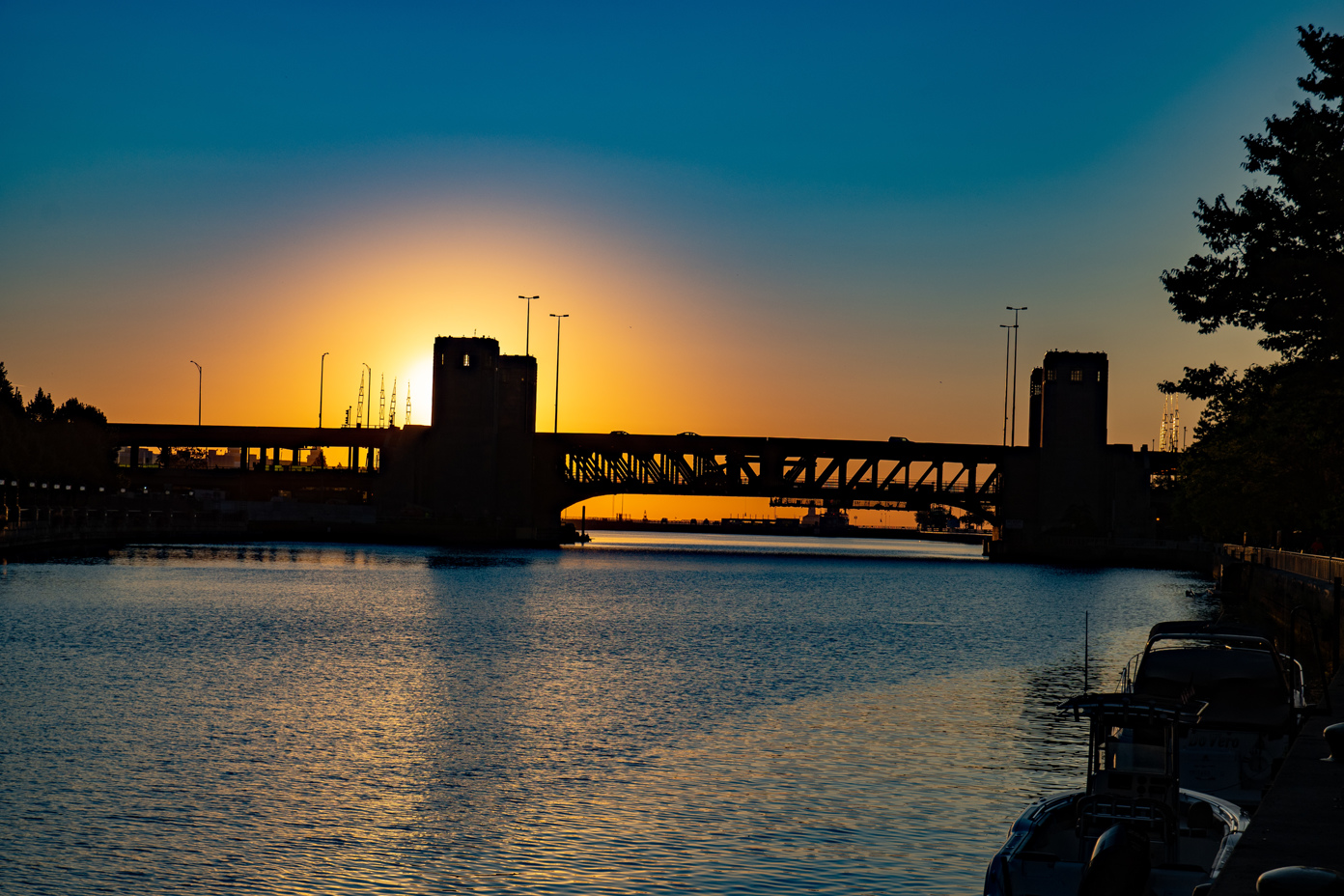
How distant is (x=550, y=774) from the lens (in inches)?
1054

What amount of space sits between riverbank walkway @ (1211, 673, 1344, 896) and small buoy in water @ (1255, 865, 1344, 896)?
182cm

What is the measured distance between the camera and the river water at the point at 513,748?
19844mm

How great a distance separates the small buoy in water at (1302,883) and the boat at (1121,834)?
16.0 ft

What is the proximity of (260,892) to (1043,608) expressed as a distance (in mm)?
75791

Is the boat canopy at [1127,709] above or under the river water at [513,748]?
above

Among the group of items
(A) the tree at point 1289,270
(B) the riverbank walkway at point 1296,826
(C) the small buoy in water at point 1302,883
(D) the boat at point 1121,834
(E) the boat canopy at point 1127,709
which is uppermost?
(A) the tree at point 1289,270

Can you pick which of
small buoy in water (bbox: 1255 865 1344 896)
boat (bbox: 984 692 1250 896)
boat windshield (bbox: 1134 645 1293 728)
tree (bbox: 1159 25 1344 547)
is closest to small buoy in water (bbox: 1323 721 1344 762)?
boat (bbox: 984 692 1250 896)

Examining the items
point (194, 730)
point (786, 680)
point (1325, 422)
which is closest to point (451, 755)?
point (194, 730)

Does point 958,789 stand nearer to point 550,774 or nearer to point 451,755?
point 550,774

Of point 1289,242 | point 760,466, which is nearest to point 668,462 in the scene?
point 760,466

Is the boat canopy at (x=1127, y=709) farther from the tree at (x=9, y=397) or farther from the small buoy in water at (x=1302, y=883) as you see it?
the tree at (x=9, y=397)

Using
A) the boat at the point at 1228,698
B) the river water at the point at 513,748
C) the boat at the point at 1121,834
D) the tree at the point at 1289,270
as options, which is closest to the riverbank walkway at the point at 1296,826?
the boat at the point at 1121,834

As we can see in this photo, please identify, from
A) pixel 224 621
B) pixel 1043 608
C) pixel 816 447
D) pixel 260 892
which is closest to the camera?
Answer: pixel 260 892

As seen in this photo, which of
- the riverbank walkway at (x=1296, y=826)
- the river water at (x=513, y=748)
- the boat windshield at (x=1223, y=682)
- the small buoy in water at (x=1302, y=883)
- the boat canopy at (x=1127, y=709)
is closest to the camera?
the small buoy in water at (x=1302, y=883)
